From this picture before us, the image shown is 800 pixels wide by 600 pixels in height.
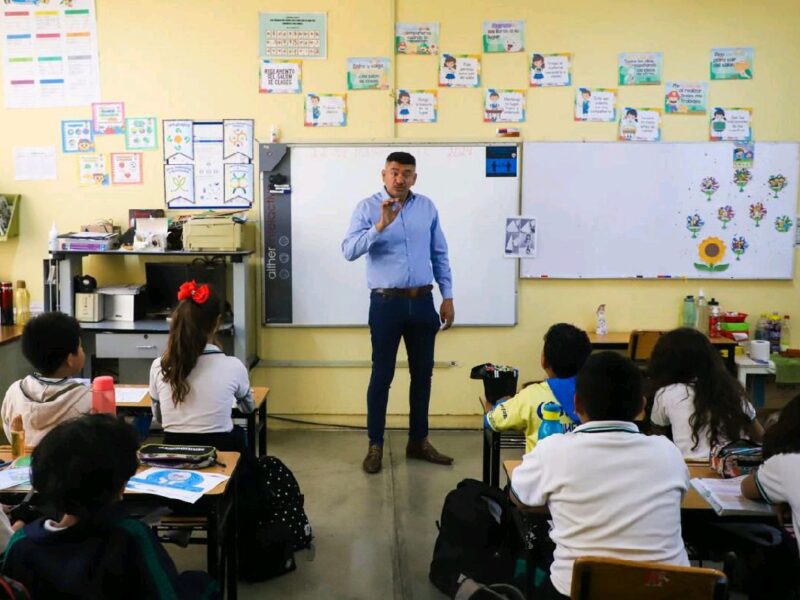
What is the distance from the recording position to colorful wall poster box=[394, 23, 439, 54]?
15.1 ft

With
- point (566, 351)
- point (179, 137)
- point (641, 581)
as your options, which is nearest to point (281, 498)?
point (566, 351)

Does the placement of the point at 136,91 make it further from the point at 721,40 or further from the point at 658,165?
the point at 721,40

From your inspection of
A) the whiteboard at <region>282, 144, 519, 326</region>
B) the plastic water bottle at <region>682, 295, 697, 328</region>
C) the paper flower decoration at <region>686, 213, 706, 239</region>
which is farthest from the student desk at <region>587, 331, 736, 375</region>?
the paper flower decoration at <region>686, 213, 706, 239</region>

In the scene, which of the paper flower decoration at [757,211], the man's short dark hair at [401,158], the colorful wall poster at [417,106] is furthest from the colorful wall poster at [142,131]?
the paper flower decoration at [757,211]

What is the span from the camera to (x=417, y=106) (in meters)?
4.67

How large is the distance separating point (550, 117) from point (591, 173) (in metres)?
0.44

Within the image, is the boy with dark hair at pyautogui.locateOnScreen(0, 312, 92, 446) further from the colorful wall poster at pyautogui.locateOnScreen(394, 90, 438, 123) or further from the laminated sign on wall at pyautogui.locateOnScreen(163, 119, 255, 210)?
the colorful wall poster at pyautogui.locateOnScreen(394, 90, 438, 123)

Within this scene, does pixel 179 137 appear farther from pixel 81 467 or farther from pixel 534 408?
pixel 81 467

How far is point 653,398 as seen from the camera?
8.81ft

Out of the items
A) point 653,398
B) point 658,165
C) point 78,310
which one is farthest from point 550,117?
point 78,310

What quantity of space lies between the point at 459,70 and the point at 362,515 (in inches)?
109

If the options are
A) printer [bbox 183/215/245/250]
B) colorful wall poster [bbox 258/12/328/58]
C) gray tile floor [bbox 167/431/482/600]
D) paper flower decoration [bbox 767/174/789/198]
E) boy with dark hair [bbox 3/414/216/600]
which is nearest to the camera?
boy with dark hair [bbox 3/414/216/600]

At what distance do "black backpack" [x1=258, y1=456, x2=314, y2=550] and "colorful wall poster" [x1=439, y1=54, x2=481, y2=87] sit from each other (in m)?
2.78

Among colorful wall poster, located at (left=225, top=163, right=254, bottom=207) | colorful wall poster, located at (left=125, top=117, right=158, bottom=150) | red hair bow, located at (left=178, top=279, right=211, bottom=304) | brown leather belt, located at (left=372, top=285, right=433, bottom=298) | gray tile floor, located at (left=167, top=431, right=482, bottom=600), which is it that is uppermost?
colorful wall poster, located at (left=125, top=117, right=158, bottom=150)
